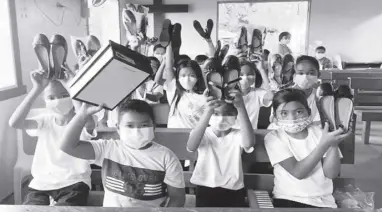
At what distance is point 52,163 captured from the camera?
1710 millimetres

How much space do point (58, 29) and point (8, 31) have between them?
3.65 ft

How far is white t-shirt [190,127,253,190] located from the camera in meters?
1.71

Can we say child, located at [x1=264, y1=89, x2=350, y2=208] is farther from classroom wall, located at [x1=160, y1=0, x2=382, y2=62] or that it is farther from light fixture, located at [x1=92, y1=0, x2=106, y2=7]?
classroom wall, located at [x1=160, y1=0, x2=382, y2=62]

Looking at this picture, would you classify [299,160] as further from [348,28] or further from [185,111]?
[348,28]

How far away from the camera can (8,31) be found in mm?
3049

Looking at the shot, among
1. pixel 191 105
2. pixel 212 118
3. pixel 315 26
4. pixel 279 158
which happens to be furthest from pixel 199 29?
pixel 315 26

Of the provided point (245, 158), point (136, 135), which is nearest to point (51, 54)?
point (136, 135)

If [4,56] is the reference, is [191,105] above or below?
below

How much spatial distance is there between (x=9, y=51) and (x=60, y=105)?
5.28 feet

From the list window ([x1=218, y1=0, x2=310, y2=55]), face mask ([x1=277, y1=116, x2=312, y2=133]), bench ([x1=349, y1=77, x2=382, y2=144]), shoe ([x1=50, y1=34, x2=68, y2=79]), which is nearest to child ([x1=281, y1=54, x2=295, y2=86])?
face mask ([x1=277, y1=116, x2=312, y2=133])

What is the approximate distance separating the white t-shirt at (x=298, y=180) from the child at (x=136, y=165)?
456 millimetres

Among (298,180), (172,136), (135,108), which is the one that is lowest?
(298,180)

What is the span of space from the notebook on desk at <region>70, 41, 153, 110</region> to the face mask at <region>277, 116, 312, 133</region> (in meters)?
0.66

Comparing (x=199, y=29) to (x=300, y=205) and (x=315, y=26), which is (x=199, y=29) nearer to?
(x=300, y=205)
